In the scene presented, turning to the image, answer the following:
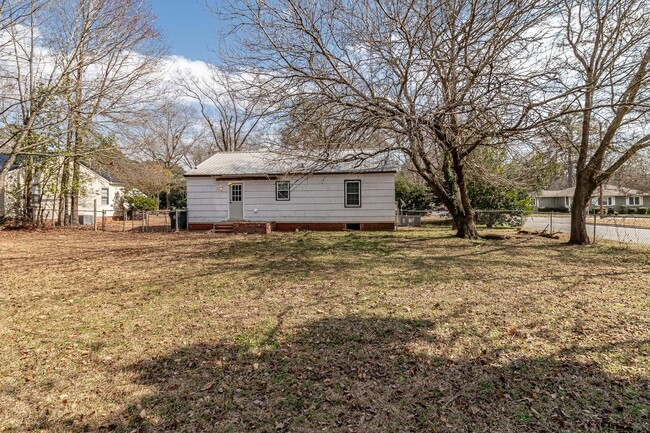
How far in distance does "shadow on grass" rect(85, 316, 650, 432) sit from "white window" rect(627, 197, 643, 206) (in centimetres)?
5025

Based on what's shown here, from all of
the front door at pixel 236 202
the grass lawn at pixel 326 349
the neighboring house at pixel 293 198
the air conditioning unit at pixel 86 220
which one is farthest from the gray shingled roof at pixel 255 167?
the air conditioning unit at pixel 86 220

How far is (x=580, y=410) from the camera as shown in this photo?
2.65 metres

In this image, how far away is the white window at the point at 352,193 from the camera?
15312 mm

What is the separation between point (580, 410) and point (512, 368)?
636 millimetres

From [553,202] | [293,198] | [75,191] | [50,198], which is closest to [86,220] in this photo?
[50,198]

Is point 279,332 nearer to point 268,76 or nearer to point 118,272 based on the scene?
point 118,272

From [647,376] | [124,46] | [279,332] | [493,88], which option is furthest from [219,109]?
[647,376]

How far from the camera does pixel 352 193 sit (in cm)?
1540

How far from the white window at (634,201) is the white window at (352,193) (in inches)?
1696

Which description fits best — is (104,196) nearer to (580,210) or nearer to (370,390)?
(370,390)

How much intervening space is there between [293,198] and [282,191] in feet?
2.01

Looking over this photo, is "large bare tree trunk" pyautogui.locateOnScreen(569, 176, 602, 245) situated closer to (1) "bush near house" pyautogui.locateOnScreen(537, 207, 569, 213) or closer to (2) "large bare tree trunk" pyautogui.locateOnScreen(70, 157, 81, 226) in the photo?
(2) "large bare tree trunk" pyautogui.locateOnScreen(70, 157, 81, 226)

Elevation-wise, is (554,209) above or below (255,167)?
below

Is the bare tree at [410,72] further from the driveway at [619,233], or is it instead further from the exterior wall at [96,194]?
the exterior wall at [96,194]
